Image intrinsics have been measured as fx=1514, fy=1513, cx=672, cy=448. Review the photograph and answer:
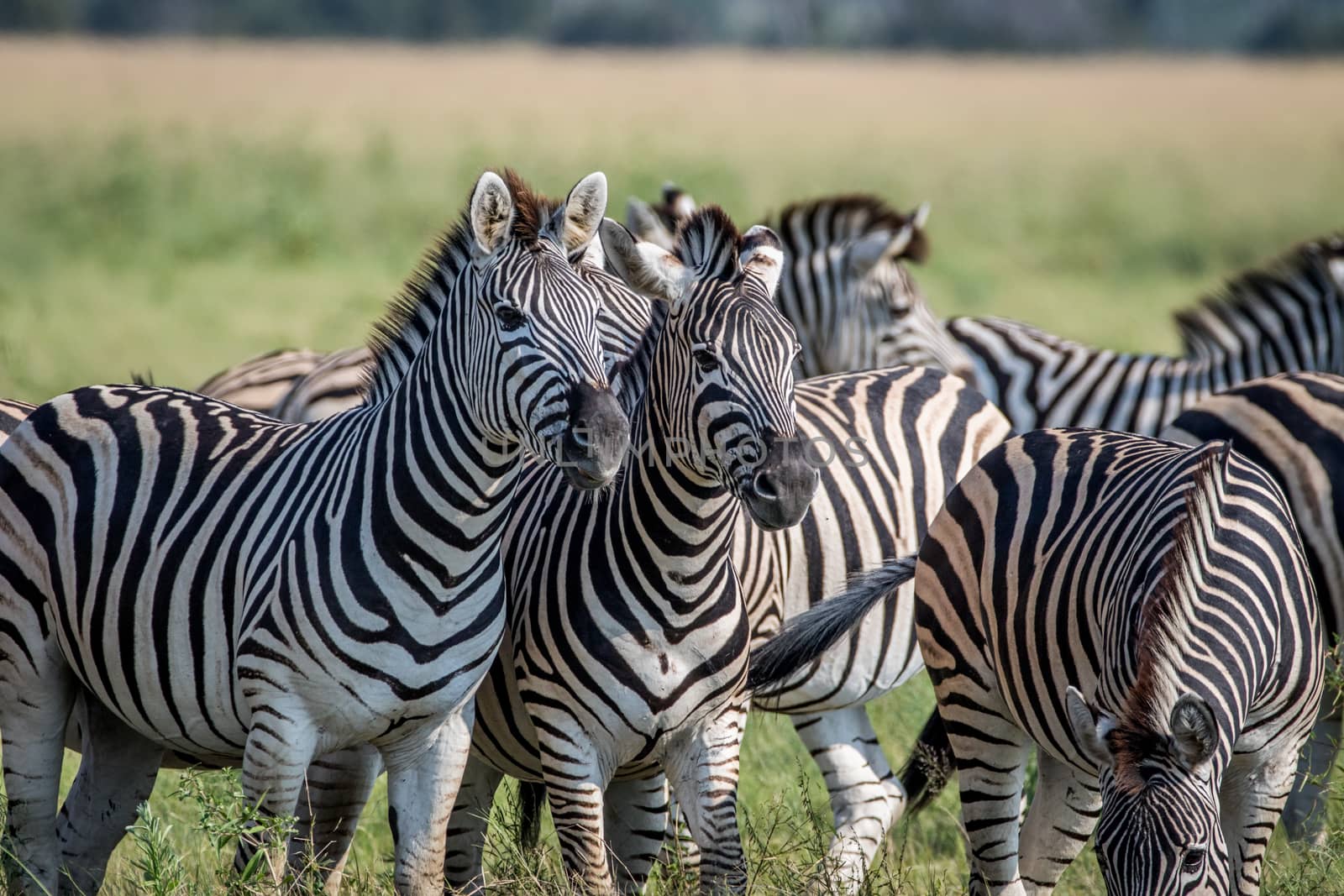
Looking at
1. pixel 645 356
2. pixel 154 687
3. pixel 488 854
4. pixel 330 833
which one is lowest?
pixel 488 854

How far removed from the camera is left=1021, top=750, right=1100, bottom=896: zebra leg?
459 centimetres

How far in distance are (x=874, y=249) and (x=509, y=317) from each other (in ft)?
17.0

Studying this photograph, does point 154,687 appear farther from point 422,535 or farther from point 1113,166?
point 1113,166

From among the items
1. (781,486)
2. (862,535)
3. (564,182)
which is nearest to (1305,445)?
(862,535)

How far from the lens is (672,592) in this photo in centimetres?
408

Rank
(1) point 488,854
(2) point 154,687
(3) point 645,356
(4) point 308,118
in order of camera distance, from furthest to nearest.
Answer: (4) point 308,118
(1) point 488,854
(3) point 645,356
(2) point 154,687

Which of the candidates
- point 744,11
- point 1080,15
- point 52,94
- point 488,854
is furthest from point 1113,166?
point 744,11

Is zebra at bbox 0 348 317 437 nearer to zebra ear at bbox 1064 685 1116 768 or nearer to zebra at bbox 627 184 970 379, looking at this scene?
zebra at bbox 627 184 970 379

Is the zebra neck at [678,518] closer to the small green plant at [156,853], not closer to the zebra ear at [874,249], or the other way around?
the small green plant at [156,853]

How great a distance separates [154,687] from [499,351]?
1.36 meters

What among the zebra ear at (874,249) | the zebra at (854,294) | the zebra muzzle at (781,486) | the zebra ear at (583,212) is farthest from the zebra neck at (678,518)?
the zebra ear at (874,249)

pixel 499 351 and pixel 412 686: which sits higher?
pixel 499 351

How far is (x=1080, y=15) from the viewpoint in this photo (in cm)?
6172

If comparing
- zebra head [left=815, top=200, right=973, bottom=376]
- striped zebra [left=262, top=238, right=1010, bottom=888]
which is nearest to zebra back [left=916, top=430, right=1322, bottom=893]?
striped zebra [left=262, top=238, right=1010, bottom=888]
